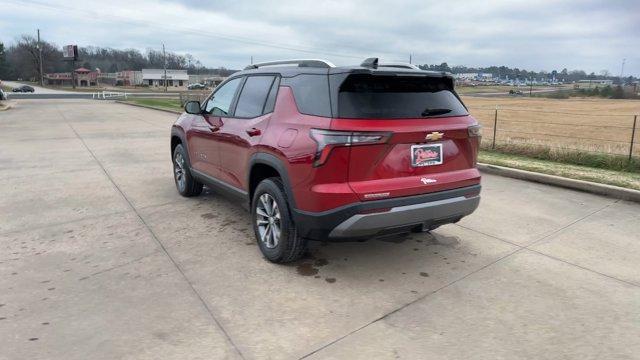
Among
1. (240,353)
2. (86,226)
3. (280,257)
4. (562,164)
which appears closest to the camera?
(240,353)

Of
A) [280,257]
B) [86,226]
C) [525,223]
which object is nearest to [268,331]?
[280,257]

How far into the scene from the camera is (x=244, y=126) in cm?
459

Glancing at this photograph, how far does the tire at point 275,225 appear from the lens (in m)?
3.96

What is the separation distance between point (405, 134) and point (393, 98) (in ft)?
1.09

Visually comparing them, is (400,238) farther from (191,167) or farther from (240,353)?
(191,167)

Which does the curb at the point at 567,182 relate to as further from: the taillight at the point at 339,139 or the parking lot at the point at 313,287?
the taillight at the point at 339,139

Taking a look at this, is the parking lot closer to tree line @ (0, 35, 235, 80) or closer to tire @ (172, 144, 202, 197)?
tire @ (172, 144, 202, 197)

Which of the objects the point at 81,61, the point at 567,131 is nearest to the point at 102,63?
the point at 81,61

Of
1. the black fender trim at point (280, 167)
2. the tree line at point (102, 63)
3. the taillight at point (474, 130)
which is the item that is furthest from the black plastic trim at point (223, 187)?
the tree line at point (102, 63)

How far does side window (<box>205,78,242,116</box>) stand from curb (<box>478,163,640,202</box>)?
194 inches

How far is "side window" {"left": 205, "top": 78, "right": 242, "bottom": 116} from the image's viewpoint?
5172mm

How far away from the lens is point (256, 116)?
447 centimetres

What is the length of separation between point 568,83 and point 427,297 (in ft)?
627

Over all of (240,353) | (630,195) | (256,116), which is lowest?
(240,353)
